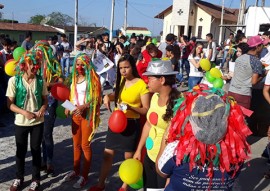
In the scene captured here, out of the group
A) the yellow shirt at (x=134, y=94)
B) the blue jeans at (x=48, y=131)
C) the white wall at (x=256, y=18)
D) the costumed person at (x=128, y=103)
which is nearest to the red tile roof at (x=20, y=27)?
the white wall at (x=256, y=18)

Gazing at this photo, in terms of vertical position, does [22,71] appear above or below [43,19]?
below

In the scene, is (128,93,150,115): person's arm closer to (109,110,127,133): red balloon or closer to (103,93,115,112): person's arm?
(109,110,127,133): red balloon

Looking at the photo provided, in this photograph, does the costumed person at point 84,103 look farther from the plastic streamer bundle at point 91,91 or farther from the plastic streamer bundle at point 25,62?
the plastic streamer bundle at point 25,62

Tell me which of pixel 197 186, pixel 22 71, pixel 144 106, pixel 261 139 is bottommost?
pixel 261 139

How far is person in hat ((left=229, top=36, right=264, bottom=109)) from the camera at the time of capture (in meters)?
4.63

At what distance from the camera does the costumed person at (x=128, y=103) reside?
11.7ft

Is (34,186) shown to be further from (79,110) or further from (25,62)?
(25,62)

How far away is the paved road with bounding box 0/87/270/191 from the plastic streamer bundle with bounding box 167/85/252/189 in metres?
2.12

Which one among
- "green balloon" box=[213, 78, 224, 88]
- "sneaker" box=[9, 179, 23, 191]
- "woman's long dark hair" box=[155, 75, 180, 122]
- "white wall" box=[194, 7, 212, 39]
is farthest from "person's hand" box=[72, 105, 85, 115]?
"white wall" box=[194, 7, 212, 39]

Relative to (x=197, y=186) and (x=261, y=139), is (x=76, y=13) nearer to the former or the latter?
(x=261, y=139)

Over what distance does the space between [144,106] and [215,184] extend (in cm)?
177

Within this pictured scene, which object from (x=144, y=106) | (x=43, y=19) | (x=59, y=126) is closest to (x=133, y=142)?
(x=144, y=106)

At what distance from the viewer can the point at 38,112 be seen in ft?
12.2

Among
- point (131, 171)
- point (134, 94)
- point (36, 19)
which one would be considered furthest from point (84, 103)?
point (36, 19)
